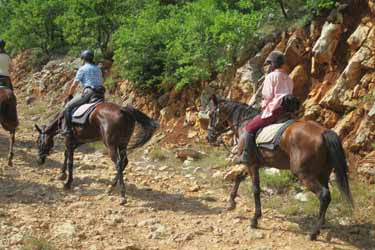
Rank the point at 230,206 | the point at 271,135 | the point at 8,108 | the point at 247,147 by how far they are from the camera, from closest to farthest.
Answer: the point at 271,135 → the point at 247,147 → the point at 230,206 → the point at 8,108

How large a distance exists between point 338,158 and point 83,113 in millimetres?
5101

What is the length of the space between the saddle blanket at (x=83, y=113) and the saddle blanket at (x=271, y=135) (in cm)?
356

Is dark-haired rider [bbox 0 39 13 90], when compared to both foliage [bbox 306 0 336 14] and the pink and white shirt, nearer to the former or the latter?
the pink and white shirt

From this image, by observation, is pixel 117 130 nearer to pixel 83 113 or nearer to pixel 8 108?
pixel 83 113

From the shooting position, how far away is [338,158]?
5949 millimetres

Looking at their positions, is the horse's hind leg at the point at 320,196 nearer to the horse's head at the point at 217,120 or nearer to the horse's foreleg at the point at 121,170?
the horse's head at the point at 217,120

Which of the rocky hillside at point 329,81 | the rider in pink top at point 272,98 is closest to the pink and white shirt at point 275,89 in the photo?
the rider in pink top at point 272,98

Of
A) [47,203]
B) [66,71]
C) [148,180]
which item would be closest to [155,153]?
[148,180]

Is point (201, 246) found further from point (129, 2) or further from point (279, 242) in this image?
point (129, 2)

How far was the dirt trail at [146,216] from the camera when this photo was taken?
6.29 m

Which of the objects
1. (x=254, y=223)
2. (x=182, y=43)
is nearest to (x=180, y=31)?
(x=182, y=43)

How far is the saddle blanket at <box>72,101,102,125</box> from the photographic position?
8750 millimetres

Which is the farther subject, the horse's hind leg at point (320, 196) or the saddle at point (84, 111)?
the saddle at point (84, 111)

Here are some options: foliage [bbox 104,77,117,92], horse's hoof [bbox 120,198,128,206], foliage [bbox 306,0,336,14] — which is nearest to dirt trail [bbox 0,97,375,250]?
horse's hoof [bbox 120,198,128,206]
